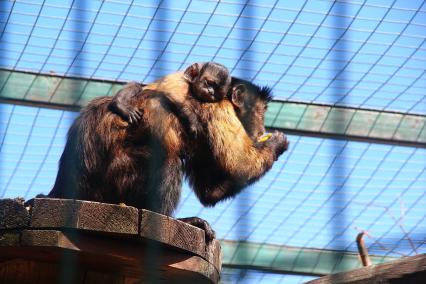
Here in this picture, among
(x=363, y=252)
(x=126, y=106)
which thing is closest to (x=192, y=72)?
(x=126, y=106)

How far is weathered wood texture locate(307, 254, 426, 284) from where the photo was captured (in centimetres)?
344

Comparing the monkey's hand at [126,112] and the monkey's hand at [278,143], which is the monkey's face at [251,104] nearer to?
the monkey's hand at [278,143]

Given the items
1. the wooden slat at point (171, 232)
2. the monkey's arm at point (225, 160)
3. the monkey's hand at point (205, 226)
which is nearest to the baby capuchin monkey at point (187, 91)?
the monkey's arm at point (225, 160)

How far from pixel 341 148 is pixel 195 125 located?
77.5 inches

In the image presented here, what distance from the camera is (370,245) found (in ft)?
23.9

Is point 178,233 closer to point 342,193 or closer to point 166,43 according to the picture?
point 166,43

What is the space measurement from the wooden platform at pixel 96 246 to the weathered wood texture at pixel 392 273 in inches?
21.2

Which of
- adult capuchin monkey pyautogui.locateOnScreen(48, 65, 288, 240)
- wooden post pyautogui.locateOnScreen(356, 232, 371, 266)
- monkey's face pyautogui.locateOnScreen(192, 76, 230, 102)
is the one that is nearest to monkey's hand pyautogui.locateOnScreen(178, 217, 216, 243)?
adult capuchin monkey pyautogui.locateOnScreen(48, 65, 288, 240)

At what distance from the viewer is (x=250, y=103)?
19.6 feet

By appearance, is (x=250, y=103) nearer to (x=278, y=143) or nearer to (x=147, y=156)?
(x=278, y=143)

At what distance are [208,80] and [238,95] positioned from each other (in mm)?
451

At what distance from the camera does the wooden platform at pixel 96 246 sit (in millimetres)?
3156

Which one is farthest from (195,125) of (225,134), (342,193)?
(342,193)

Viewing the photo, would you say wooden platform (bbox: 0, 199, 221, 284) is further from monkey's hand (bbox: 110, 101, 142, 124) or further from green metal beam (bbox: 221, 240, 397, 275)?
green metal beam (bbox: 221, 240, 397, 275)
